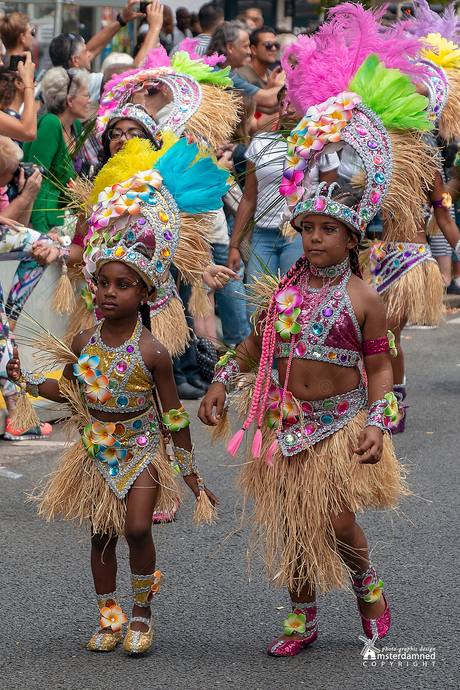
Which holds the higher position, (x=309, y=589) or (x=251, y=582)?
(x=309, y=589)

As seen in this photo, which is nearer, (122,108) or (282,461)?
(282,461)

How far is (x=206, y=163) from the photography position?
344cm

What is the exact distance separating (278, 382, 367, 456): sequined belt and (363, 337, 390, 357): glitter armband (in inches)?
6.4

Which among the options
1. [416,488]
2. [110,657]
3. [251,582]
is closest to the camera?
[110,657]

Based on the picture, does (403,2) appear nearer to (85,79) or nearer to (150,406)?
(85,79)

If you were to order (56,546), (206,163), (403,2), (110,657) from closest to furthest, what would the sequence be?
(110,657) → (206,163) → (56,546) → (403,2)

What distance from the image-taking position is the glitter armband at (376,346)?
2992 mm

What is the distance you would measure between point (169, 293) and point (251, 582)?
60.1 inches

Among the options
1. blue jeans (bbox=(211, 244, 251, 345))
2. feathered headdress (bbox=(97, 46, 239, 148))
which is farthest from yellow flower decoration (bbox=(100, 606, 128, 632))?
blue jeans (bbox=(211, 244, 251, 345))

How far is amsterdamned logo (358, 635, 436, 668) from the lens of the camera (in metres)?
3.03

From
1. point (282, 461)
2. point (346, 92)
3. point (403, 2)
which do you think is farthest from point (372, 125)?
point (403, 2)

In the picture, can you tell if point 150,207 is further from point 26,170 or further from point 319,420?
point 26,170

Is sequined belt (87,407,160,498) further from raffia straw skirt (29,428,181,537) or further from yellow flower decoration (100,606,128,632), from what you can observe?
yellow flower decoration (100,606,128,632)

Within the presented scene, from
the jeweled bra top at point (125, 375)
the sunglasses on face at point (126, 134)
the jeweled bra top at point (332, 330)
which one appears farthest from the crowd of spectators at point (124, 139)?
the jeweled bra top at point (125, 375)
